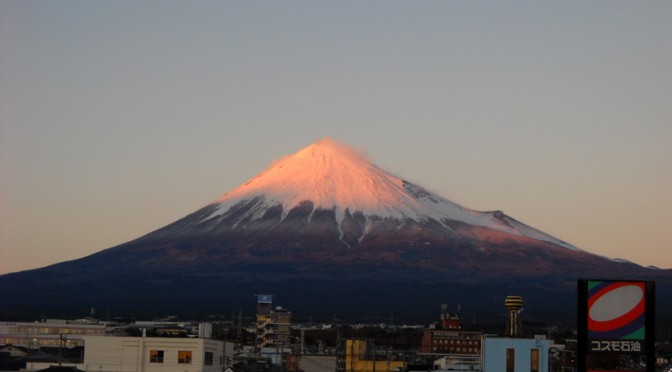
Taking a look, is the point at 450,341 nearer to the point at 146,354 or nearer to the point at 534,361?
the point at 146,354

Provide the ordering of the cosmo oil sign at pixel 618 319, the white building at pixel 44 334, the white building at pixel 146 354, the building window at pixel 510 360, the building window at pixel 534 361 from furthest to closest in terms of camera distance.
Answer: the white building at pixel 44 334 < the white building at pixel 146 354 < the building window at pixel 510 360 < the building window at pixel 534 361 < the cosmo oil sign at pixel 618 319

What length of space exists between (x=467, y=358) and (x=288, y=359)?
1166 cm

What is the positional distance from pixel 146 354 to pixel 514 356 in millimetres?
14482

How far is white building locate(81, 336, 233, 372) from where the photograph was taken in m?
53.6

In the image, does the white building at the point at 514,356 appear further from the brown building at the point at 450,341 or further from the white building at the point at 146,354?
the brown building at the point at 450,341

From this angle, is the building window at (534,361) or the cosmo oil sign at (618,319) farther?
the building window at (534,361)

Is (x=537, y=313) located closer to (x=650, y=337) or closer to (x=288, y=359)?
(x=288, y=359)

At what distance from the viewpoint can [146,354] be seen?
54062mm

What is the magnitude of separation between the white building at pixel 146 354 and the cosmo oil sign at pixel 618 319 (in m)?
25.1

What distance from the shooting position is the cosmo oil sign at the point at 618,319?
100 feet

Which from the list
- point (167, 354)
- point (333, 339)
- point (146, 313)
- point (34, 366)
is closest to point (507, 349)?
point (167, 354)

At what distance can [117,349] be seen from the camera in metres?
53.6

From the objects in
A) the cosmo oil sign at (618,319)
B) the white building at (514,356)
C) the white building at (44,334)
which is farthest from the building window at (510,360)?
the white building at (44,334)

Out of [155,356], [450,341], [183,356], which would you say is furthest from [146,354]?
[450,341]
